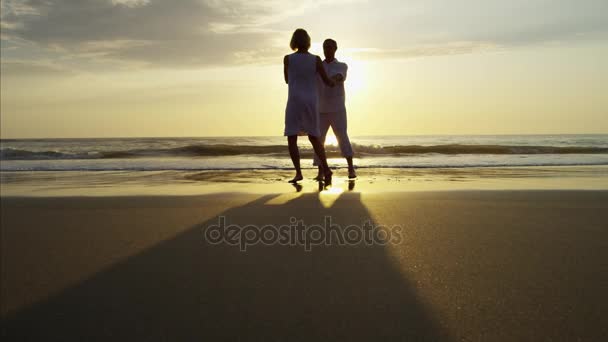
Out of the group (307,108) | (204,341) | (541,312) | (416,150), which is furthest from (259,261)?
(416,150)

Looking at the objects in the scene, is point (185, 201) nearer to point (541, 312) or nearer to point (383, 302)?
point (383, 302)

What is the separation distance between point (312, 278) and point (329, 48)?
4423 millimetres

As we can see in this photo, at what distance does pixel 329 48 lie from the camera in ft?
18.3

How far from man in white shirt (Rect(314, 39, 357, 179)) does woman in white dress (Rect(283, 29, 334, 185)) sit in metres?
0.36

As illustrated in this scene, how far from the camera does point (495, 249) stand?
192cm

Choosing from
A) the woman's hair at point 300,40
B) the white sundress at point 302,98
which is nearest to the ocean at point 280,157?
the white sundress at point 302,98

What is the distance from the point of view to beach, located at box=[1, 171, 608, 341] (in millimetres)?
1199

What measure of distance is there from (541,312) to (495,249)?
0.68 m

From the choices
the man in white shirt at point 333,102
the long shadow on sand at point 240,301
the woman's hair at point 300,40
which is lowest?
the long shadow on sand at point 240,301

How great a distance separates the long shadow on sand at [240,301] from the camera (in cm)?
118

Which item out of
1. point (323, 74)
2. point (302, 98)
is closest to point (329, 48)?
point (323, 74)

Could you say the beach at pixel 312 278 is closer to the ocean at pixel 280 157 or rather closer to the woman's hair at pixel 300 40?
the woman's hair at pixel 300 40

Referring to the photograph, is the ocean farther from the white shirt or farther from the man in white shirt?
the white shirt

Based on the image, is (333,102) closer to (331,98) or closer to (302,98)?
(331,98)
